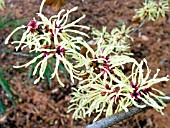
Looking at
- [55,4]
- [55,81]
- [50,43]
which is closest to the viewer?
[50,43]

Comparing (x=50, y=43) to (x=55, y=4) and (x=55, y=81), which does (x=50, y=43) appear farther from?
(x=55, y=81)

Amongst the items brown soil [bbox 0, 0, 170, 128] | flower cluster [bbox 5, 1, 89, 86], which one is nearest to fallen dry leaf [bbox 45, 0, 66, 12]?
flower cluster [bbox 5, 1, 89, 86]

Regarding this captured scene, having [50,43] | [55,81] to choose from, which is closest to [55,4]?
[50,43]

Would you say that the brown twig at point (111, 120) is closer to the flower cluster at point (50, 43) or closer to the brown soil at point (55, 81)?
the flower cluster at point (50, 43)

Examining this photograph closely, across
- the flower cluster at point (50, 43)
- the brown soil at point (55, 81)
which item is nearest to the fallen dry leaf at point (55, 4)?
the flower cluster at point (50, 43)

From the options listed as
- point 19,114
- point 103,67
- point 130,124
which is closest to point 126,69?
point 130,124

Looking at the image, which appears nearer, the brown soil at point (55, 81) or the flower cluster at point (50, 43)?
the flower cluster at point (50, 43)

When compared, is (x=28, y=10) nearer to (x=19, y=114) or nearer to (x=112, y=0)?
(x=112, y=0)

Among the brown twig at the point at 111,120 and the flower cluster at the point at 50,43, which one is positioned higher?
the flower cluster at the point at 50,43

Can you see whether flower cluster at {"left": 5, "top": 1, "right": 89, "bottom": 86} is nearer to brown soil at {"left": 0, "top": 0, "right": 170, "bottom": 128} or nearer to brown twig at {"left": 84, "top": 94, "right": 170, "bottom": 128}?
brown twig at {"left": 84, "top": 94, "right": 170, "bottom": 128}
